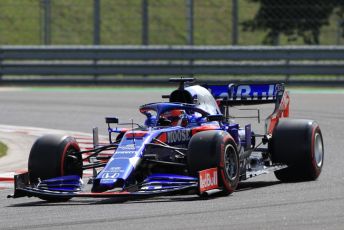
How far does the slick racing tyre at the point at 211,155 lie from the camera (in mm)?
9688

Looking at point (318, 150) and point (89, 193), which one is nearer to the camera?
point (89, 193)

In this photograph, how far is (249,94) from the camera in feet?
40.1

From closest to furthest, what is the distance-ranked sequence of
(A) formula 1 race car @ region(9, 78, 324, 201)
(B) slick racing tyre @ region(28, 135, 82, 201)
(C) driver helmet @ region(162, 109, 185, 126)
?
(A) formula 1 race car @ region(9, 78, 324, 201) → (B) slick racing tyre @ region(28, 135, 82, 201) → (C) driver helmet @ region(162, 109, 185, 126)

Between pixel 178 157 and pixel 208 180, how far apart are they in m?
0.75

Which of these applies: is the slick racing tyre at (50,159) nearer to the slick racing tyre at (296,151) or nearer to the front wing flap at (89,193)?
the front wing flap at (89,193)

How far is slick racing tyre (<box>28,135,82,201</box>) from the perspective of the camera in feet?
33.3

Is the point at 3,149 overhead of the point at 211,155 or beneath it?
beneath

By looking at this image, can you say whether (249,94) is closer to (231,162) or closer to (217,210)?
(231,162)

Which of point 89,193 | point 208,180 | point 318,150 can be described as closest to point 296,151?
point 318,150

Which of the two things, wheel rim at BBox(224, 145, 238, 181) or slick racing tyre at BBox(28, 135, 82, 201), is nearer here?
wheel rim at BBox(224, 145, 238, 181)

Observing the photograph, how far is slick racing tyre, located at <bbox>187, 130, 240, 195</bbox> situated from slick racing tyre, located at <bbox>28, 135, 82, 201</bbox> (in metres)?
1.34

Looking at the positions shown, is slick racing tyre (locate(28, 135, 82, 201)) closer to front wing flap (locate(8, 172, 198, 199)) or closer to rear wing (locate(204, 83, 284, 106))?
front wing flap (locate(8, 172, 198, 199))

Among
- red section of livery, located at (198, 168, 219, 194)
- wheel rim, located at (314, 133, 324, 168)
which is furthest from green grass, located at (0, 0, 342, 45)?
red section of livery, located at (198, 168, 219, 194)

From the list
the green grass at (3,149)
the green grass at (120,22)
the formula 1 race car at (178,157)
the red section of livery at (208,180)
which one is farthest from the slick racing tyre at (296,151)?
the green grass at (120,22)
